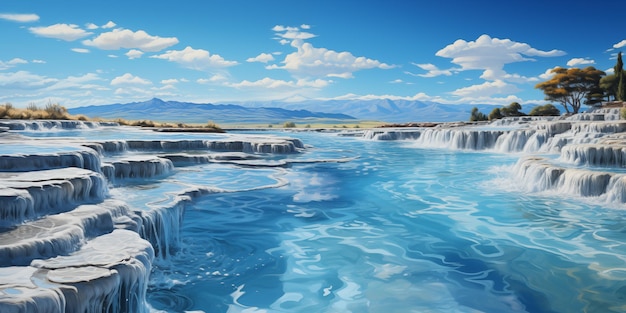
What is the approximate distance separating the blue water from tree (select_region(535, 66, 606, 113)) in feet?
130

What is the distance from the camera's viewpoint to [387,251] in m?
7.08

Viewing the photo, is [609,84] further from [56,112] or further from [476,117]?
[56,112]

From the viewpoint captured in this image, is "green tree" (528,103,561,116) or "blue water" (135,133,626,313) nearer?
"blue water" (135,133,626,313)

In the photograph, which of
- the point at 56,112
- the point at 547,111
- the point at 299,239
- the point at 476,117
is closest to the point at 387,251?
the point at 299,239

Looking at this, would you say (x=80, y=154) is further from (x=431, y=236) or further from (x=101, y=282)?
(x=431, y=236)

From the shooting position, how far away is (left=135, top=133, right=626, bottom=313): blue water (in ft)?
17.7

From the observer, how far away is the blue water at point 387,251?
17.7 ft

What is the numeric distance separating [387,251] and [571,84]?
4666 centimetres

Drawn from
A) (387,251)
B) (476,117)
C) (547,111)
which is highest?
(547,111)

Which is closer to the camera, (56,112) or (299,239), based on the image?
(299,239)

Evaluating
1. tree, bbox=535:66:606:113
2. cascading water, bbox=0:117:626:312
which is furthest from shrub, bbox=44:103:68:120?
tree, bbox=535:66:606:113

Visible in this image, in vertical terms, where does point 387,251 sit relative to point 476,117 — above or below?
below

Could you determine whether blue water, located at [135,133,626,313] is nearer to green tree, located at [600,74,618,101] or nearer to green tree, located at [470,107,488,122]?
green tree, located at [470,107,488,122]

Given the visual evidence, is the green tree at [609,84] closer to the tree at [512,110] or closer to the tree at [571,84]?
the tree at [571,84]
